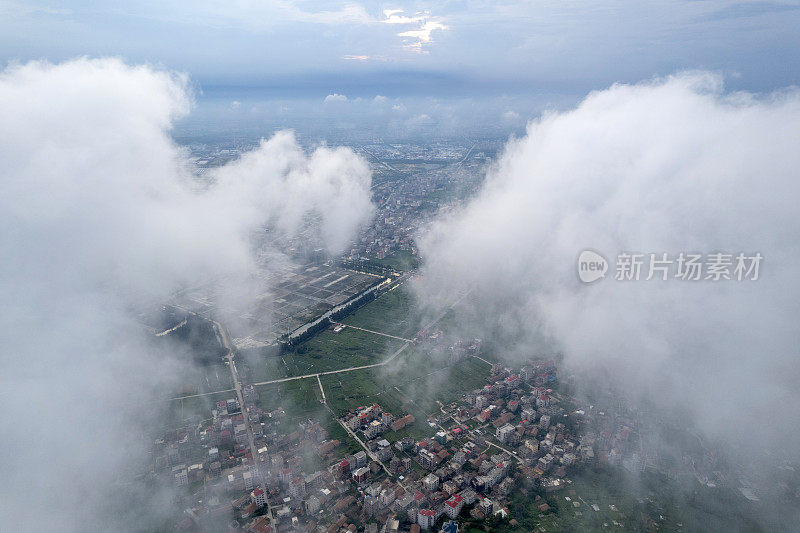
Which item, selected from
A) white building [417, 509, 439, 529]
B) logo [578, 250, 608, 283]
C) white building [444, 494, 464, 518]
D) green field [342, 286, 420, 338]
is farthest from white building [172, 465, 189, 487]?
logo [578, 250, 608, 283]

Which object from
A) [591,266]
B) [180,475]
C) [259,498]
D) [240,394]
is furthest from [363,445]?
[591,266]

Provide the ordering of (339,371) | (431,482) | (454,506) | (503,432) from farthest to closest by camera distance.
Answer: (339,371)
(503,432)
(431,482)
(454,506)

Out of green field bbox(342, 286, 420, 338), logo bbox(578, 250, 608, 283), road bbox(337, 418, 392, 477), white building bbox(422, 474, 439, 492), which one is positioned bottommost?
road bbox(337, 418, 392, 477)

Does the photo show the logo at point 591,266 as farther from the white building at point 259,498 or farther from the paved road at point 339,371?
the white building at point 259,498

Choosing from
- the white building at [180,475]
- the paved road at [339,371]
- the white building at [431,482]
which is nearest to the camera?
the white building at [431,482]

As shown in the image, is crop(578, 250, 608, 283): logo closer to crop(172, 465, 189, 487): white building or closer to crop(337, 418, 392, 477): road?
crop(337, 418, 392, 477): road

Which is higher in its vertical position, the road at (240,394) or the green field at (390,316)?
the green field at (390,316)

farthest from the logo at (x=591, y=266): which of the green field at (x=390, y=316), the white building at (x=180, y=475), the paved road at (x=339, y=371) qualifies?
the white building at (x=180, y=475)

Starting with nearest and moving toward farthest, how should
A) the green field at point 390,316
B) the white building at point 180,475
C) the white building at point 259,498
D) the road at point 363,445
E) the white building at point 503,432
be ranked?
the white building at point 259,498
the white building at point 180,475
the road at point 363,445
the white building at point 503,432
the green field at point 390,316

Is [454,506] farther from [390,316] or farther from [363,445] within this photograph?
[390,316]

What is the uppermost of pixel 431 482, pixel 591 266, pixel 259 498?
pixel 591 266
